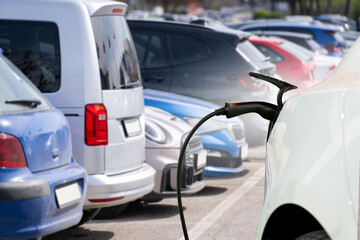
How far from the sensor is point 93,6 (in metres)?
6.79

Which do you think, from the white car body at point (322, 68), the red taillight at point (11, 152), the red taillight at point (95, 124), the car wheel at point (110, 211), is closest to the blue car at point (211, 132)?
the car wheel at point (110, 211)

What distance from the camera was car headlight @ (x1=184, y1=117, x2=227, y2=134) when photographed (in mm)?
9656

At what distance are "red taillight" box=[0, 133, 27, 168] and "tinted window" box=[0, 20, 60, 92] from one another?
4.72 ft

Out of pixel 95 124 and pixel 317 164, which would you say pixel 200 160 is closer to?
pixel 95 124

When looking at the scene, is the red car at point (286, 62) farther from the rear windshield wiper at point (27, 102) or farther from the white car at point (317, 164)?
the white car at point (317, 164)

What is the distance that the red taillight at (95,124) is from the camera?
21.7 ft

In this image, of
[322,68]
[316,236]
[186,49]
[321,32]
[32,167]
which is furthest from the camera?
[321,32]

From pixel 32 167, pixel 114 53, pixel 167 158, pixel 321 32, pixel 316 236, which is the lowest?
pixel 321 32

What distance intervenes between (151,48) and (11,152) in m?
7.15

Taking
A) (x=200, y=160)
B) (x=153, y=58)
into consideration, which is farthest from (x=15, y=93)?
(x=153, y=58)

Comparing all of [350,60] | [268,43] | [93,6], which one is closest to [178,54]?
[268,43]

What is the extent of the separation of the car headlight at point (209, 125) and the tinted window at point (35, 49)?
123 inches

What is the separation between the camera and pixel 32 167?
535cm

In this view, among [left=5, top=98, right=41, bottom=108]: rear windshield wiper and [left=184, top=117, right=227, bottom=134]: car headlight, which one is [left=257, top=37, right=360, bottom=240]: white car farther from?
[left=184, top=117, right=227, bottom=134]: car headlight
